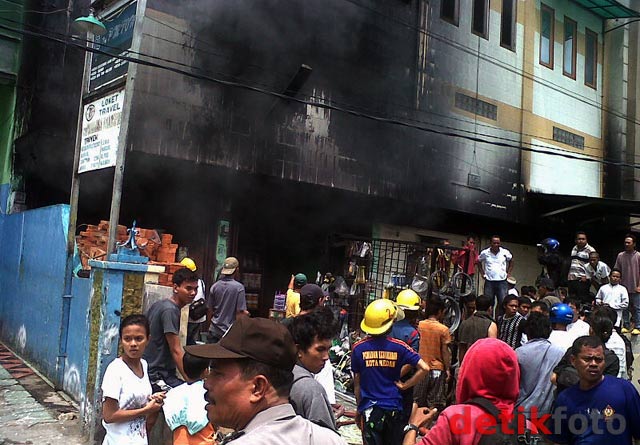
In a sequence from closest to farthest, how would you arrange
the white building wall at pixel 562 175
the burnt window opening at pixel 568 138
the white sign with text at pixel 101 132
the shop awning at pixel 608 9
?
the white sign with text at pixel 101 132 < the white building wall at pixel 562 175 < the burnt window opening at pixel 568 138 < the shop awning at pixel 608 9

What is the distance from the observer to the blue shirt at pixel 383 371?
435cm

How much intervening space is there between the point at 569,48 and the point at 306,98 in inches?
404

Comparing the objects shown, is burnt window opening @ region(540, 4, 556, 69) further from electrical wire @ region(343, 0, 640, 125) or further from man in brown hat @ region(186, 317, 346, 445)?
man in brown hat @ region(186, 317, 346, 445)

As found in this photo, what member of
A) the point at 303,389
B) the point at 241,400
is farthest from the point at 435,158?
the point at 241,400

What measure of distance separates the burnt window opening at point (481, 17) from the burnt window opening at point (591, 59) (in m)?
4.79

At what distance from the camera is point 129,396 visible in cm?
339

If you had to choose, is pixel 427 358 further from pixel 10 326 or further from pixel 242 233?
pixel 10 326

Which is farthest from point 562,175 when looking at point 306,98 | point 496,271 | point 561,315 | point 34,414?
point 34,414

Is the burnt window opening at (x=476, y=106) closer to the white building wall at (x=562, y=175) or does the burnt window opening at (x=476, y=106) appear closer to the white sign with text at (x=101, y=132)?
the white building wall at (x=562, y=175)

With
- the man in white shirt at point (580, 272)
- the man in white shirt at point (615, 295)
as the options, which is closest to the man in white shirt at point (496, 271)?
the man in white shirt at point (580, 272)

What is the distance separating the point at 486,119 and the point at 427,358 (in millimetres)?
9797

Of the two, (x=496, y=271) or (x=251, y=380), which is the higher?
(x=496, y=271)

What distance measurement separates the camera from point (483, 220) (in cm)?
1458

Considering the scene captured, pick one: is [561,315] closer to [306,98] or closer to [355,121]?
[306,98]
